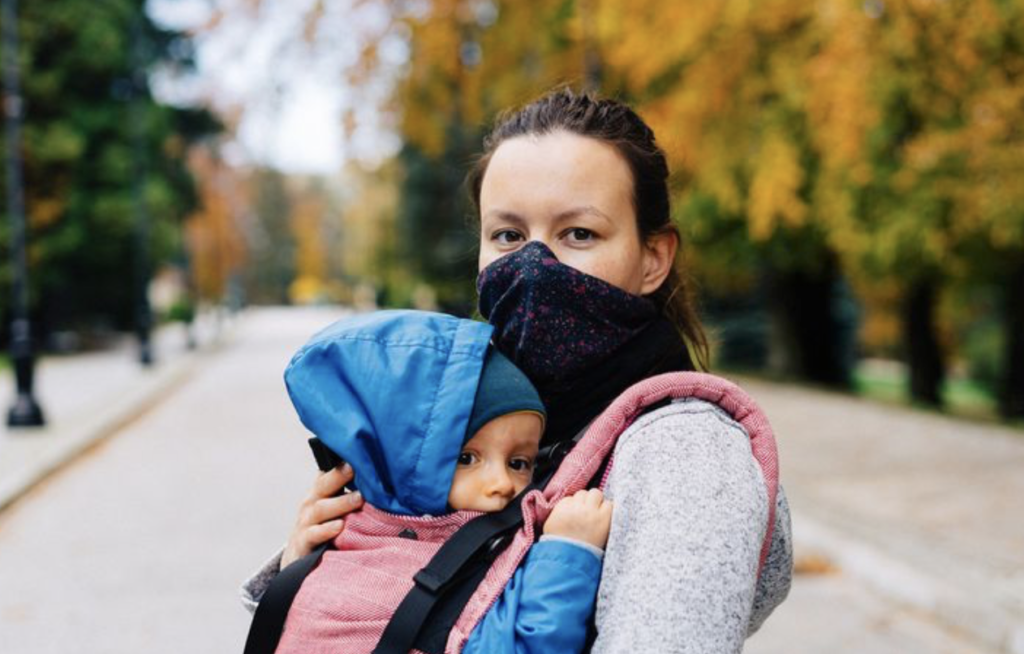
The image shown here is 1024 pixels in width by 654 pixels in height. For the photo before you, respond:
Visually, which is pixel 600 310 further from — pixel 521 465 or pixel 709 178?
pixel 709 178

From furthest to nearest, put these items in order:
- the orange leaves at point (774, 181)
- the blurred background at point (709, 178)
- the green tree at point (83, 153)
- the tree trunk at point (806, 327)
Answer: the green tree at point (83, 153) < the tree trunk at point (806, 327) < the orange leaves at point (774, 181) < the blurred background at point (709, 178)

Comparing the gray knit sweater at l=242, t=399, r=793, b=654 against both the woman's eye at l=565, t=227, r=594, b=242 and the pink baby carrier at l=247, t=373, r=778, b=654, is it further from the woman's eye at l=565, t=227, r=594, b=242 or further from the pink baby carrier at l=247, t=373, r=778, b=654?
the woman's eye at l=565, t=227, r=594, b=242

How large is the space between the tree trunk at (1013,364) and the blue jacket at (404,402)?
21457mm

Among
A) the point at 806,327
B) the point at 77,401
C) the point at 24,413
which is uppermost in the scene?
the point at 24,413

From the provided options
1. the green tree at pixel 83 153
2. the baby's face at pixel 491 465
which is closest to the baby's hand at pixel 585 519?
the baby's face at pixel 491 465

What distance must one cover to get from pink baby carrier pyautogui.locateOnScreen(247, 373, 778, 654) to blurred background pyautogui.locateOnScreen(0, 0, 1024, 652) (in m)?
0.83

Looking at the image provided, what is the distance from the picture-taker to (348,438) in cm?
150

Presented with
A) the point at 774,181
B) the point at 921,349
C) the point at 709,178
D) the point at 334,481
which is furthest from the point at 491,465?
the point at 921,349

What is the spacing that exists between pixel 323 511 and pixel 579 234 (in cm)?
59

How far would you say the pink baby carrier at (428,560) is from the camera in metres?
1.46

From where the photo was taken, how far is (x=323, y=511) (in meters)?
1.69

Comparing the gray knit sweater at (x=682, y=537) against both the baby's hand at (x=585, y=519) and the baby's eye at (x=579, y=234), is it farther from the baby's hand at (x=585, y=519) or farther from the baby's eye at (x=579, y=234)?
the baby's eye at (x=579, y=234)

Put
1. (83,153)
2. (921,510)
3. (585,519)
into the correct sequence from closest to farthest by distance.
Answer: (585,519) < (921,510) < (83,153)

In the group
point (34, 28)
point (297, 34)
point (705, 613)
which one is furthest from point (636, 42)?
point (34, 28)
